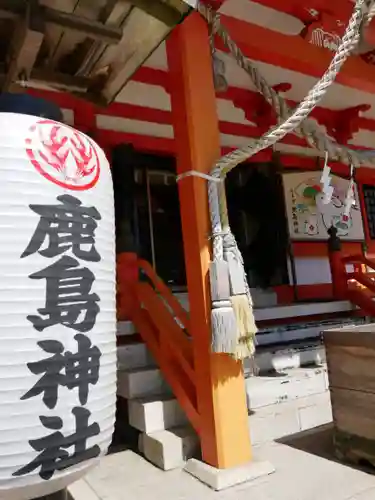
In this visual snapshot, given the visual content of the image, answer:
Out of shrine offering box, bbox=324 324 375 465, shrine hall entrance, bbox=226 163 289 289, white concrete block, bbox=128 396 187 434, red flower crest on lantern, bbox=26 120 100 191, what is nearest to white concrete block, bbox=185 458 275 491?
white concrete block, bbox=128 396 187 434

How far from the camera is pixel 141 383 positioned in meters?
2.95

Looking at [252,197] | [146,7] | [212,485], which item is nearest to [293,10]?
[146,7]

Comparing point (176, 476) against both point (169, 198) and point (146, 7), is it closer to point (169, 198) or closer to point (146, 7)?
point (146, 7)

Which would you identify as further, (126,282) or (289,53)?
(126,282)

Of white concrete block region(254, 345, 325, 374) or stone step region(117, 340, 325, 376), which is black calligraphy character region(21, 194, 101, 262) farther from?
white concrete block region(254, 345, 325, 374)

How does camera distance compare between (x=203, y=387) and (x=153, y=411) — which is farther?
(x=153, y=411)

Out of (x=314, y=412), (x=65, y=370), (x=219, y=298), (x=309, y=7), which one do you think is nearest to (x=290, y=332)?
(x=314, y=412)

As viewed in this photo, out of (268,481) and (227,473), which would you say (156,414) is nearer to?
(227,473)

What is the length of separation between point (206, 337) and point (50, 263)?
116 centimetres

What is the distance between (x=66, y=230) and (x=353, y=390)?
1852mm

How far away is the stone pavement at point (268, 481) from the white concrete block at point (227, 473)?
0.03m

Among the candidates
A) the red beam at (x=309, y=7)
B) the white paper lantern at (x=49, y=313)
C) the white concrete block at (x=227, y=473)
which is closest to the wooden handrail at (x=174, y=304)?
the white concrete block at (x=227, y=473)

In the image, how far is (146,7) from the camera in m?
1.94

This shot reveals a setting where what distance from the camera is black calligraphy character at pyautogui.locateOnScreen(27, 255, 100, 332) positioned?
1492 mm
